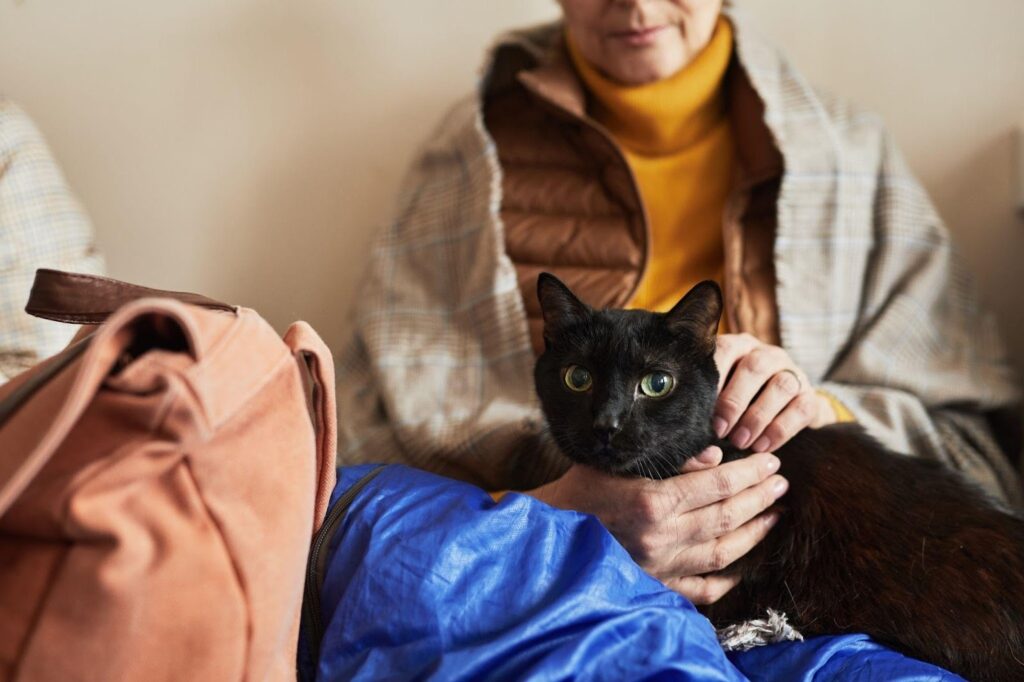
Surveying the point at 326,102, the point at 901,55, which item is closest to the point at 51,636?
the point at 326,102

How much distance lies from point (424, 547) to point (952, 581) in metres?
0.59

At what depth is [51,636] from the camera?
0.61 metres

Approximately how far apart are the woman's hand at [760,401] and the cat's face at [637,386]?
4cm

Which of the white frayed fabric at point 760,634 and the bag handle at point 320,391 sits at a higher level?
the bag handle at point 320,391

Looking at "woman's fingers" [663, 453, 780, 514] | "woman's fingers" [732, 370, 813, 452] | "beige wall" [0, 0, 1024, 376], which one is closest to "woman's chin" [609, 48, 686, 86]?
"beige wall" [0, 0, 1024, 376]

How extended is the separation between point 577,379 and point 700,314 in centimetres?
17

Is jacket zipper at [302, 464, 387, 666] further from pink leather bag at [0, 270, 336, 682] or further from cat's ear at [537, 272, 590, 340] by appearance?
cat's ear at [537, 272, 590, 340]

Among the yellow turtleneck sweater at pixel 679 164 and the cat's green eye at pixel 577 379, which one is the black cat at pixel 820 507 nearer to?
the cat's green eye at pixel 577 379

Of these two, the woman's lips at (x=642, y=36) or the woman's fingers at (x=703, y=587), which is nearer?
the woman's fingers at (x=703, y=587)

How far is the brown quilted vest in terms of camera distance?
1.34 meters

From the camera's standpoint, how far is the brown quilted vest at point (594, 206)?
4.40ft

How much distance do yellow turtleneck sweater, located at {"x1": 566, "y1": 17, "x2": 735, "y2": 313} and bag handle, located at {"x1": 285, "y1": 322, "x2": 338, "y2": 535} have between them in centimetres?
69

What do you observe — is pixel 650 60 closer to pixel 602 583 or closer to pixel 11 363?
pixel 602 583

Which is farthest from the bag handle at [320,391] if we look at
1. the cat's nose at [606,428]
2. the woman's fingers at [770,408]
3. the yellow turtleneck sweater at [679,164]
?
the yellow turtleneck sweater at [679,164]
